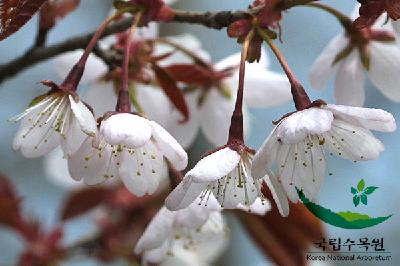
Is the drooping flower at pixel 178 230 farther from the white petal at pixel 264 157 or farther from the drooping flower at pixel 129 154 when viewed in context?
the white petal at pixel 264 157

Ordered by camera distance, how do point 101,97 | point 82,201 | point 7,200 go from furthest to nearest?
point 82,201
point 7,200
point 101,97

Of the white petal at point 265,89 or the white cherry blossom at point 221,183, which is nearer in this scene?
the white cherry blossom at point 221,183

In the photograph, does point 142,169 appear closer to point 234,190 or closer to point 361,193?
point 234,190

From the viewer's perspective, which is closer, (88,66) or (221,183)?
(221,183)

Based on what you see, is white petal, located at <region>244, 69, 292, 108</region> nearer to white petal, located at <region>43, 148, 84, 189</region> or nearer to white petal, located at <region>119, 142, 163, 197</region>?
white petal, located at <region>119, 142, 163, 197</region>

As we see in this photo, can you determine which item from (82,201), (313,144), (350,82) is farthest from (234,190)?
(82,201)

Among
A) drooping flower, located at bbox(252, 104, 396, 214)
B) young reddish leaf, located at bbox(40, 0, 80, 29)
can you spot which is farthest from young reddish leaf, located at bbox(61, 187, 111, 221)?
drooping flower, located at bbox(252, 104, 396, 214)

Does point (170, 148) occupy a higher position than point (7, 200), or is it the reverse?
point (170, 148)

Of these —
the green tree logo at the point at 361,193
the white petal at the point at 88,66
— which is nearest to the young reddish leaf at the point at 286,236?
the green tree logo at the point at 361,193
